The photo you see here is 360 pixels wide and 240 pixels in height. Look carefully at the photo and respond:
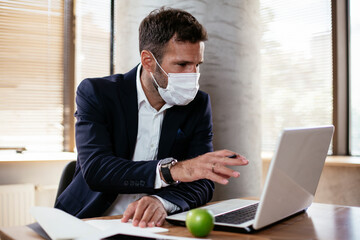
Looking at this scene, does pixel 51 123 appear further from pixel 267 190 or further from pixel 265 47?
pixel 267 190

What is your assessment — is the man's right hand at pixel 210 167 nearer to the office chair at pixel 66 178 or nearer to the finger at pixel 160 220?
the finger at pixel 160 220

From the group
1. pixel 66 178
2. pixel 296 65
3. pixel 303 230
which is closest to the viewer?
pixel 303 230

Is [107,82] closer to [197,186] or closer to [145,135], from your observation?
[145,135]

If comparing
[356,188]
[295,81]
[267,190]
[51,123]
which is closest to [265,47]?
[295,81]

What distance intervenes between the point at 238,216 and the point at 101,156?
1.93 feet

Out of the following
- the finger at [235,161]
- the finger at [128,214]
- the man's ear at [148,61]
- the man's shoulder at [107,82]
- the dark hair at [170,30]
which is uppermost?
the dark hair at [170,30]

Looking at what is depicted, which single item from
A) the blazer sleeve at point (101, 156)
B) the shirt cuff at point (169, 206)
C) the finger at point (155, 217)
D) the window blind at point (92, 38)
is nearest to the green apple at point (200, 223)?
the finger at point (155, 217)

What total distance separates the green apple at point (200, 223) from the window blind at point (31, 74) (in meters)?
3.08

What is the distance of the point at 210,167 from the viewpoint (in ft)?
4.15

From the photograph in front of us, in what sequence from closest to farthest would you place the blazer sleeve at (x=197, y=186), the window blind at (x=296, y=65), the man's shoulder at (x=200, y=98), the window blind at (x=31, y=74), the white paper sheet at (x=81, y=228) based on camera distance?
the white paper sheet at (x=81, y=228) < the blazer sleeve at (x=197, y=186) < the man's shoulder at (x=200, y=98) < the window blind at (x=296, y=65) < the window blind at (x=31, y=74)

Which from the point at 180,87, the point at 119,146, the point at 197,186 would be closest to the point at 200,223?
the point at 197,186

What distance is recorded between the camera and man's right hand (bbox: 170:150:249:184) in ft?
3.94

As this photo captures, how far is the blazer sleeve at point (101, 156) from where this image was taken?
142 centimetres

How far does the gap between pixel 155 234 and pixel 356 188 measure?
246cm
